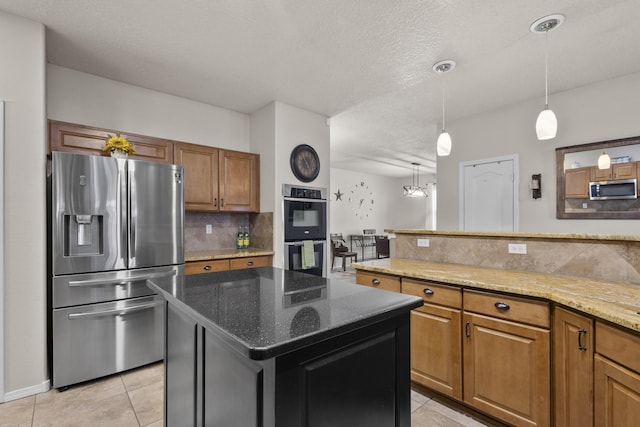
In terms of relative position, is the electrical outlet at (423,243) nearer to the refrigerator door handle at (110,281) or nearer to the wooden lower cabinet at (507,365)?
the wooden lower cabinet at (507,365)

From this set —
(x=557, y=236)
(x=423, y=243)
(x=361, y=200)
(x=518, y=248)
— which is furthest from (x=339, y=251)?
(x=557, y=236)

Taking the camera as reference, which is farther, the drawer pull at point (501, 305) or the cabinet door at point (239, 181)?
the cabinet door at point (239, 181)

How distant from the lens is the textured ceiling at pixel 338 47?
210 cm

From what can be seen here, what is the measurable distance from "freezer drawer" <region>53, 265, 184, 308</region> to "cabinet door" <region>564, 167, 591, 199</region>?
3975 millimetres

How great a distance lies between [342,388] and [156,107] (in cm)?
350

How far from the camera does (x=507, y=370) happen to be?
1741 millimetres

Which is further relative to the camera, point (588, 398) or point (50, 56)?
point (50, 56)

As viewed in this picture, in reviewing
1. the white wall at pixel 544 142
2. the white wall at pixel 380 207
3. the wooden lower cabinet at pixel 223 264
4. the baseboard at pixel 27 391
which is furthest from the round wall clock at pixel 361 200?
the baseboard at pixel 27 391

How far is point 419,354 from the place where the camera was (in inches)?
85.0

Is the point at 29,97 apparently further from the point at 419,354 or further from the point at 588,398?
the point at 588,398

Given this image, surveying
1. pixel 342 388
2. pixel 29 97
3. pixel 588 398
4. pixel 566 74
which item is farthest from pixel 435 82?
pixel 29 97

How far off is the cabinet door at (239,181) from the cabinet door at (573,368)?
309cm

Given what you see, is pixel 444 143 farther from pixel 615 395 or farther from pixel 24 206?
pixel 24 206

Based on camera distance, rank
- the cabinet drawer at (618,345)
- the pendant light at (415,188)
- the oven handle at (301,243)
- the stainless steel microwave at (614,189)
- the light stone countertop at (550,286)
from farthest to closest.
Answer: the pendant light at (415,188), the oven handle at (301,243), the stainless steel microwave at (614,189), the light stone countertop at (550,286), the cabinet drawer at (618,345)
